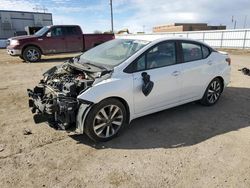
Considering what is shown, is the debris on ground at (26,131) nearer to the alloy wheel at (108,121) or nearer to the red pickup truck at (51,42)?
the alloy wheel at (108,121)

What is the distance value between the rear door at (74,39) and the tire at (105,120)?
10.8m

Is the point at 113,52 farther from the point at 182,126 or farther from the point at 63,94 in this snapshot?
the point at 182,126

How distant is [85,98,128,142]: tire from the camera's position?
372 cm

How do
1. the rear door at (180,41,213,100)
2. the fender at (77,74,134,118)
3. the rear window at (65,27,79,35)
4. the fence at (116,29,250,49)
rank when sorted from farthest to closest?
the fence at (116,29,250,49) → the rear window at (65,27,79,35) → the rear door at (180,41,213,100) → the fender at (77,74,134,118)

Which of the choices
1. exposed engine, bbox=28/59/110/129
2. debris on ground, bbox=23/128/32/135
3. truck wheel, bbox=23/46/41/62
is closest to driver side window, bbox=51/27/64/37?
truck wheel, bbox=23/46/41/62

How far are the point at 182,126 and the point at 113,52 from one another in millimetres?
1964

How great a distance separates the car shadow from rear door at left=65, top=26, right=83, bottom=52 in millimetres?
9912

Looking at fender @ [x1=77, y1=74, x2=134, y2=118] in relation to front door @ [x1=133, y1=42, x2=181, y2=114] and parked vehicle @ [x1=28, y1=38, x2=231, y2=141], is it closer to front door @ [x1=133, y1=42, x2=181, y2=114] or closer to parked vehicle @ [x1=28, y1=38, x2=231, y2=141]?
parked vehicle @ [x1=28, y1=38, x2=231, y2=141]

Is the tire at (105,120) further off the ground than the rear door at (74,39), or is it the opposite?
the rear door at (74,39)

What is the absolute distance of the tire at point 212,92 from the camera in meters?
5.48

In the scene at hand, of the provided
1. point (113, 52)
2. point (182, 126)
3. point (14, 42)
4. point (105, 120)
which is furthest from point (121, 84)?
point (14, 42)

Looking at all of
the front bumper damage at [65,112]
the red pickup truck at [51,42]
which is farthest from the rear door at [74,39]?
the front bumper damage at [65,112]

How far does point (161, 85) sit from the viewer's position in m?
4.37

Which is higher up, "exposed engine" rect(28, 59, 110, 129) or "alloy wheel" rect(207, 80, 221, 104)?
"exposed engine" rect(28, 59, 110, 129)
